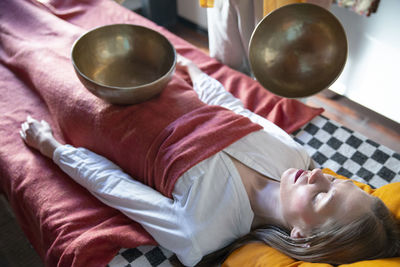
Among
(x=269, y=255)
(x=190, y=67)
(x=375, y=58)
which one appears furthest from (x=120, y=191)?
(x=375, y=58)

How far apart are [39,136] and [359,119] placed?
1.62 m

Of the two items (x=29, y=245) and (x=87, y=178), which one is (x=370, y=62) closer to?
(x=87, y=178)

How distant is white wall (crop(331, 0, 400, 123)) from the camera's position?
5.31ft

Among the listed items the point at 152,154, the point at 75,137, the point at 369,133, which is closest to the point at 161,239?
the point at 152,154

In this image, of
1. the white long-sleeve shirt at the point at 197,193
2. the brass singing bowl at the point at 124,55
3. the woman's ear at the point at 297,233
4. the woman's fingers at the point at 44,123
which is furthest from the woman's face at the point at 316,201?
the woman's fingers at the point at 44,123

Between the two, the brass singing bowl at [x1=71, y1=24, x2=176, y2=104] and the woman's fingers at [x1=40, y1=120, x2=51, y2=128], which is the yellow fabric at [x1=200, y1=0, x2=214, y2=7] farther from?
the woman's fingers at [x1=40, y1=120, x2=51, y2=128]

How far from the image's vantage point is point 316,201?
2.95ft

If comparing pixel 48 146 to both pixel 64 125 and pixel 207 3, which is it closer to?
pixel 64 125

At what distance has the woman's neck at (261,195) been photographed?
3.34 feet

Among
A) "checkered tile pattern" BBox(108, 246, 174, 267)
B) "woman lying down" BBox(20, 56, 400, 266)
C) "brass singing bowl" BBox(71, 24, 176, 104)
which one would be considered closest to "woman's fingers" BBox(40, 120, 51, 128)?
"woman lying down" BBox(20, 56, 400, 266)

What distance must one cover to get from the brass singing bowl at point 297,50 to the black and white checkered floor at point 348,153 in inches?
14.8

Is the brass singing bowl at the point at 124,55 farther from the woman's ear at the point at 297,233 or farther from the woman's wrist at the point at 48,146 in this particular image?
the woman's ear at the point at 297,233

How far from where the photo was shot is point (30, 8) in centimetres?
158

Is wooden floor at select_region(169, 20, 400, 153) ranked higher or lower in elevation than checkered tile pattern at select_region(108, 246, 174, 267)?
lower
